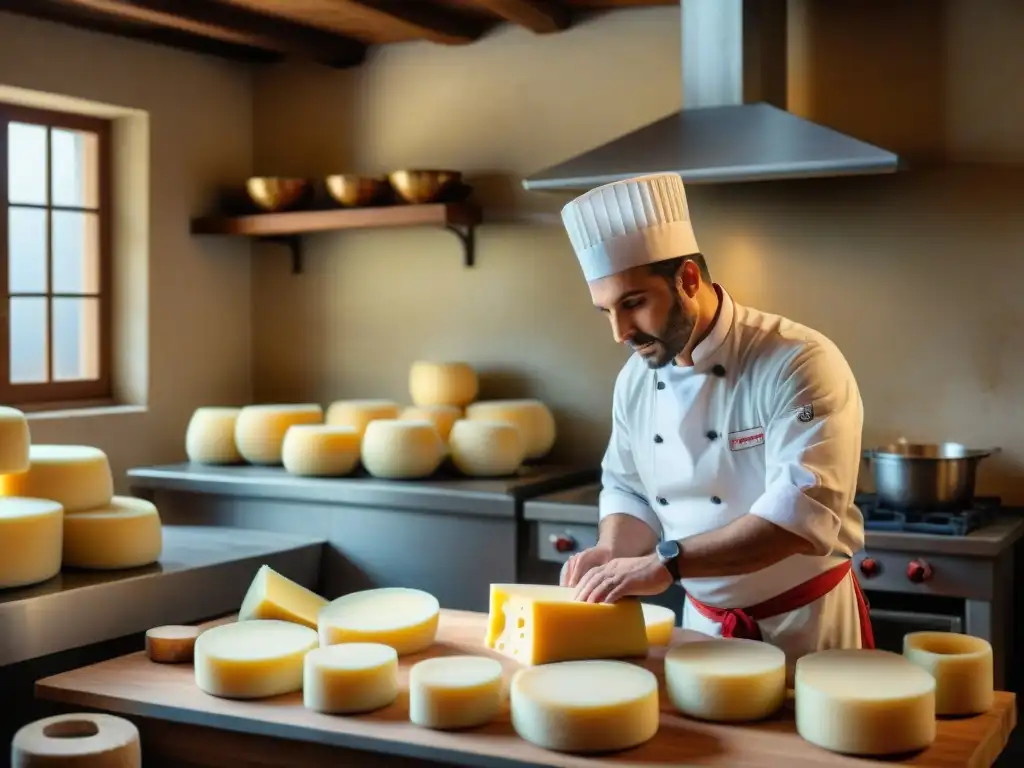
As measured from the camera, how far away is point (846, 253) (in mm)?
3752

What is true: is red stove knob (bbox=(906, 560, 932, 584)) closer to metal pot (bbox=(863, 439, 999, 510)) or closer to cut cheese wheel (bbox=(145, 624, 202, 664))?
metal pot (bbox=(863, 439, 999, 510))

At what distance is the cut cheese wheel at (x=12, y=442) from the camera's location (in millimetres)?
2834

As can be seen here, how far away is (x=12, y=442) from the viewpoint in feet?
9.36

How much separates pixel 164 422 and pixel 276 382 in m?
0.51

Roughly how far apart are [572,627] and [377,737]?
435 millimetres

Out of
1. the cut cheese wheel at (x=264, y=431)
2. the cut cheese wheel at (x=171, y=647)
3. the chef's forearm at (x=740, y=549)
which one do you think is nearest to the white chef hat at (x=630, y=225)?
the chef's forearm at (x=740, y=549)

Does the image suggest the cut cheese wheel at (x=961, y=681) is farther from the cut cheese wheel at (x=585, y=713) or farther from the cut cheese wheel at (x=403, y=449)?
the cut cheese wheel at (x=403, y=449)

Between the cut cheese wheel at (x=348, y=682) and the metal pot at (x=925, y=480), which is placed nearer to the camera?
the cut cheese wheel at (x=348, y=682)

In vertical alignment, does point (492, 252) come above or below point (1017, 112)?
below

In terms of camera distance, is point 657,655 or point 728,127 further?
point 728,127

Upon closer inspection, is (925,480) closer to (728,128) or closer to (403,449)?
(728,128)

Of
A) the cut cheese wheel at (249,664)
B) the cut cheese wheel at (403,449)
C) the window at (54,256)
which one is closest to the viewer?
the cut cheese wheel at (249,664)

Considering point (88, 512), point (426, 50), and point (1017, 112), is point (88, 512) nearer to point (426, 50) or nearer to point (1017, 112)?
point (426, 50)

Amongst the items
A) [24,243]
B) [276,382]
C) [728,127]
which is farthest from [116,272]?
[728,127]
